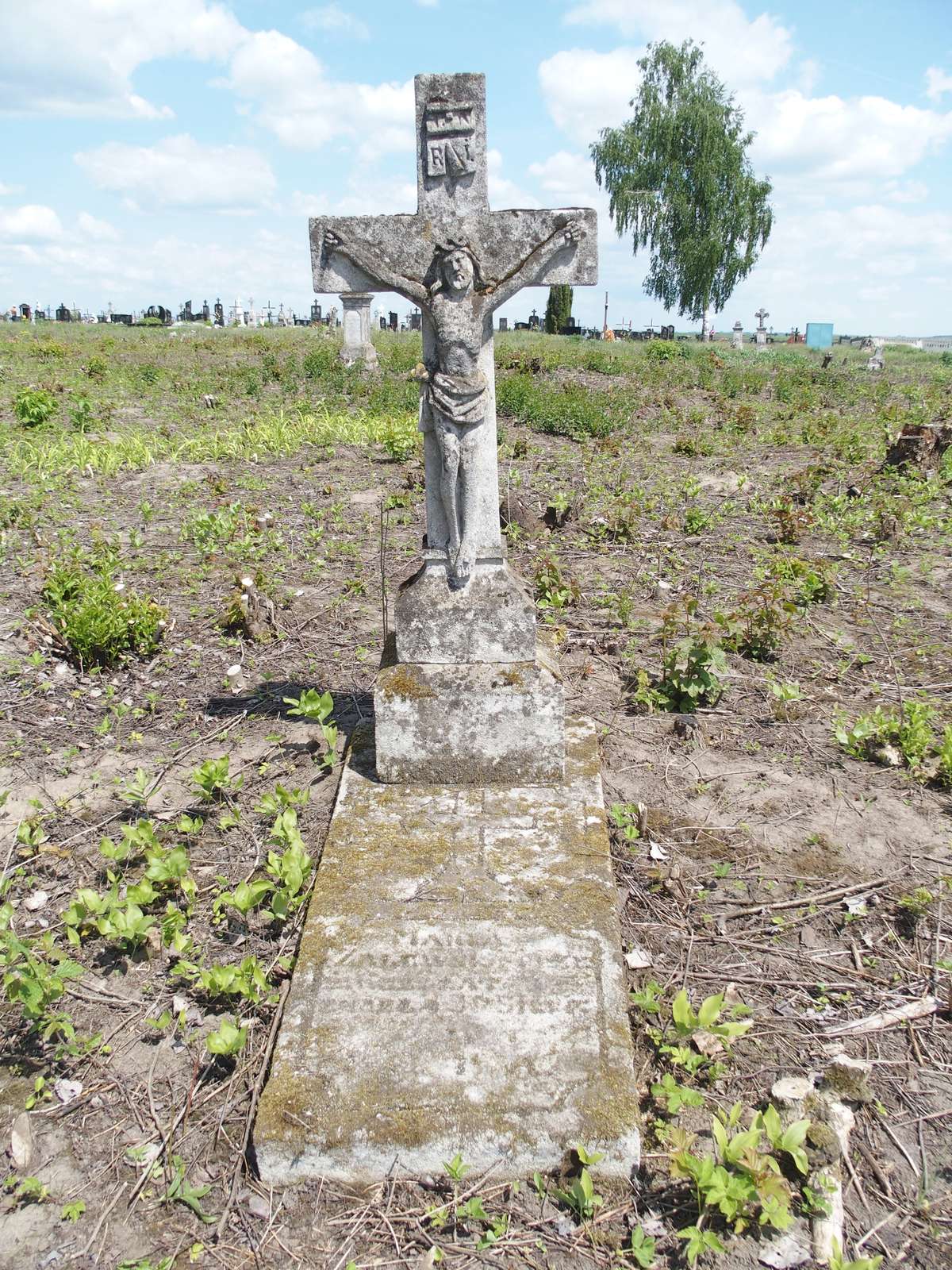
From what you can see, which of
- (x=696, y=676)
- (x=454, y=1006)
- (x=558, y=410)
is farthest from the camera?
(x=558, y=410)

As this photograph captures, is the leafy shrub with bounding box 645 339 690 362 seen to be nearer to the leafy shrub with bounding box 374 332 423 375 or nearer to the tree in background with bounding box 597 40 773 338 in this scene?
the leafy shrub with bounding box 374 332 423 375

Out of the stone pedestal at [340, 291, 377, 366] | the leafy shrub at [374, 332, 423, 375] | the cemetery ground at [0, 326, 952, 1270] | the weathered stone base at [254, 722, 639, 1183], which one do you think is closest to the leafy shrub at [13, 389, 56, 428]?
the cemetery ground at [0, 326, 952, 1270]

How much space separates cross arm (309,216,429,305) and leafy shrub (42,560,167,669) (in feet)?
8.83

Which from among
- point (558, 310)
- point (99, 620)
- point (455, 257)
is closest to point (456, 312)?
point (455, 257)

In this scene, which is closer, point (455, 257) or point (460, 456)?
point (455, 257)

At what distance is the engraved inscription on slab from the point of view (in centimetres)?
331

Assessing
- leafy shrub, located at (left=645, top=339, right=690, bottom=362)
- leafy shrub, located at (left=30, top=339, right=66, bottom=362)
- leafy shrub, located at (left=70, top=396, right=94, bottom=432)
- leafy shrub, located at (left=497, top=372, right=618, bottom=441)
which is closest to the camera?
leafy shrub, located at (left=70, top=396, right=94, bottom=432)

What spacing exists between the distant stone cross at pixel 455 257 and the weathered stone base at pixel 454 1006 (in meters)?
1.42

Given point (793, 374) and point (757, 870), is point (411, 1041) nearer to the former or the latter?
point (757, 870)

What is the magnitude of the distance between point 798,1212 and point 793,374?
1746cm

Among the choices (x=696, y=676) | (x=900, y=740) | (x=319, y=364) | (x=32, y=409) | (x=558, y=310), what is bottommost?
(x=900, y=740)

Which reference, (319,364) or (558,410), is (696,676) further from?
(319,364)

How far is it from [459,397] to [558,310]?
3614 centimetres

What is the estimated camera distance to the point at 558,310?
3709 centimetres
